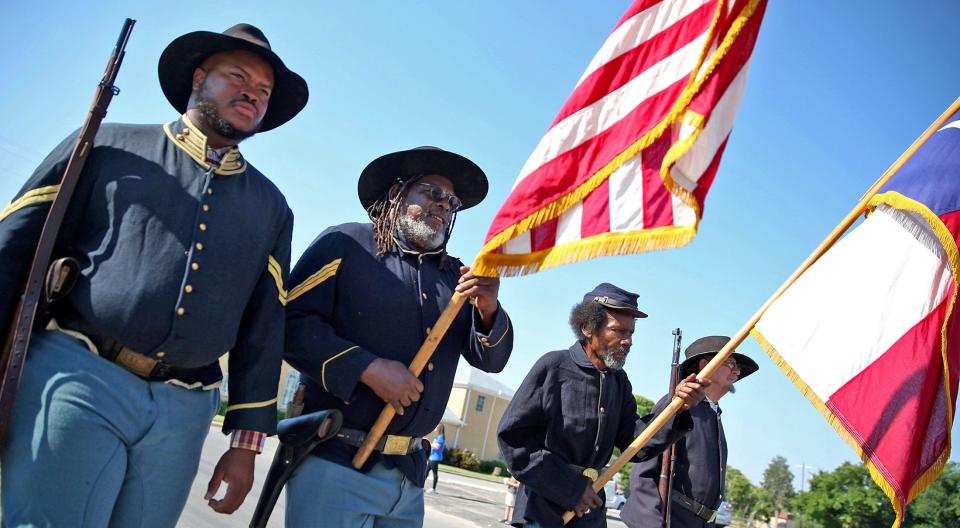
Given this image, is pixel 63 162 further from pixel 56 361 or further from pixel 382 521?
pixel 382 521

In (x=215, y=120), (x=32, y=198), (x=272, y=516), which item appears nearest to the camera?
(x=32, y=198)

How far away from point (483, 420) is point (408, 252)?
175 feet

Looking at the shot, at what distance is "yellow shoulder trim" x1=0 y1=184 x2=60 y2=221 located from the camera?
100 inches

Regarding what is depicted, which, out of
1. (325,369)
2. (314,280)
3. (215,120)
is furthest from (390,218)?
(215,120)

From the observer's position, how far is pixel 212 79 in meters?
3.26

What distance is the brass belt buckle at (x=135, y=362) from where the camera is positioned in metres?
2.62

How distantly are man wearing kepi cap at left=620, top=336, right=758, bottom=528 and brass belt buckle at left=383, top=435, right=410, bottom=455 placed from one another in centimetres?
288

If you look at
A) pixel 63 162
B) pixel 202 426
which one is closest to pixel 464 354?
pixel 202 426

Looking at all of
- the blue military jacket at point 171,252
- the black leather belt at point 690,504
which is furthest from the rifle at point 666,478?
the blue military jacket at point 171,252

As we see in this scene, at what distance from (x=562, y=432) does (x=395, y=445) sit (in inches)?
68.2

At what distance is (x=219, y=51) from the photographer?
3.39 metres

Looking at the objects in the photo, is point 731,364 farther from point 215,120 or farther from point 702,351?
point 215,120

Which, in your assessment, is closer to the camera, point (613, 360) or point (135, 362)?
point (135, 362)

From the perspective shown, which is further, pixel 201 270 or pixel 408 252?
pixel 408 252
